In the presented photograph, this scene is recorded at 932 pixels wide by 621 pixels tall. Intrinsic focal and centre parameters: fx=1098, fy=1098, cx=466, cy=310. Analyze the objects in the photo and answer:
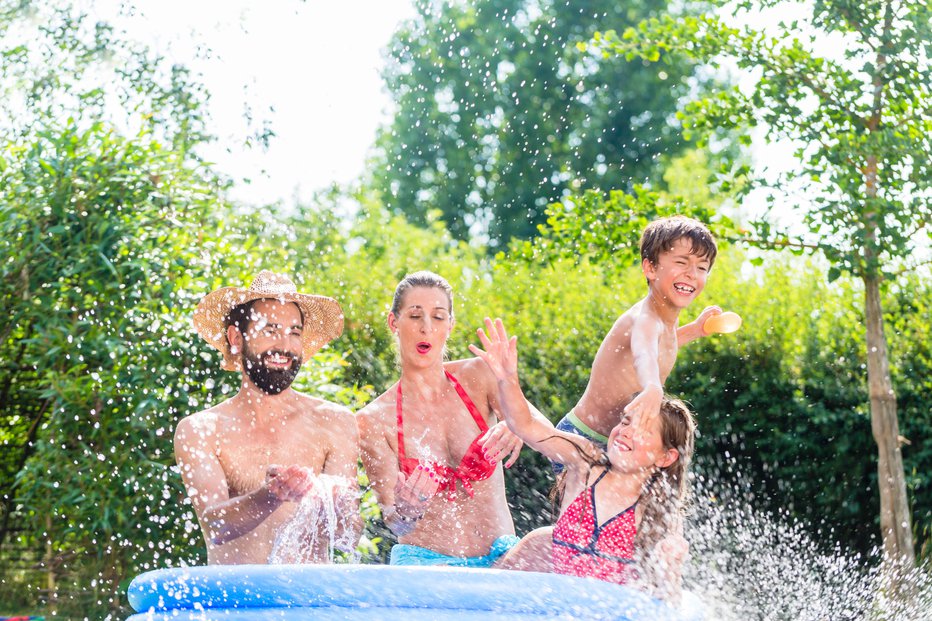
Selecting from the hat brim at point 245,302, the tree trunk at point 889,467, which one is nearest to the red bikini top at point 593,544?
the hat brim at point 245,302

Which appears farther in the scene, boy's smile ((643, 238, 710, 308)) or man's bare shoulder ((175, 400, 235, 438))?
boy's smile ((643, 238, 710, 308))

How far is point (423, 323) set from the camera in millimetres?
4023

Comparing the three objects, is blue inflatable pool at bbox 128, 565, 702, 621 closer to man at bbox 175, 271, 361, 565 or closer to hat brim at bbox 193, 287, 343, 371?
man at bbox 175, 271, 361, 565

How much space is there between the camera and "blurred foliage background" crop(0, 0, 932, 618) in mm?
5523

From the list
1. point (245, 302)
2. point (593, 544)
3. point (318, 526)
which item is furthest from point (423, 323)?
point (593, 544)

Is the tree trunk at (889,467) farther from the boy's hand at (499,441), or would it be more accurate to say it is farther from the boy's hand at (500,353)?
the boy's hand at (500,353)

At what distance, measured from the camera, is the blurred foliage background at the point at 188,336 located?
5523mm

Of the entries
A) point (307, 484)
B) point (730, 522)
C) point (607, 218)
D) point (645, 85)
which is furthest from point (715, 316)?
point (645, 85)

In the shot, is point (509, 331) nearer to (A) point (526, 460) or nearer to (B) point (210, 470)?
(A) point (526, 460)

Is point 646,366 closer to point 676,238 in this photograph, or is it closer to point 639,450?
point 639,450

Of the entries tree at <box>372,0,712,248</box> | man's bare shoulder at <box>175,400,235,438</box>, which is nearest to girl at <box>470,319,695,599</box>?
man's bare shoulder at <box>175,400,235,438</box>

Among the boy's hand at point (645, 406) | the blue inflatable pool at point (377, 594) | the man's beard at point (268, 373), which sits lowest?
the blue inflatable pool at point (377, 594)

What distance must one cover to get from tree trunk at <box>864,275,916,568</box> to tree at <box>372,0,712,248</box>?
12963 mm

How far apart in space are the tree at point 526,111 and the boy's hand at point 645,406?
51.8 feet
